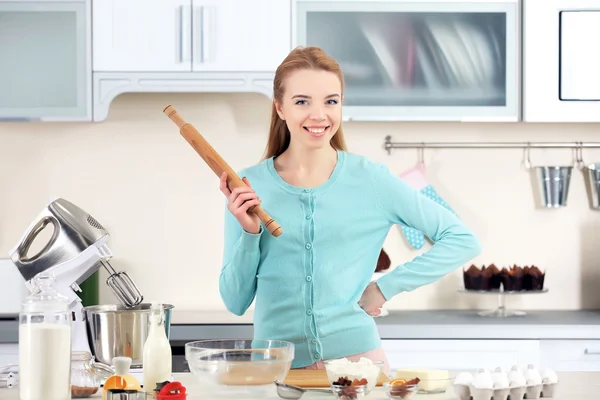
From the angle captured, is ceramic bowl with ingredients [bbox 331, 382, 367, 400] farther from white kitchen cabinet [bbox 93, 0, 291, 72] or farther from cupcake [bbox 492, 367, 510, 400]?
white kitchen cabinet [bbox 93, 0, 291, 72]

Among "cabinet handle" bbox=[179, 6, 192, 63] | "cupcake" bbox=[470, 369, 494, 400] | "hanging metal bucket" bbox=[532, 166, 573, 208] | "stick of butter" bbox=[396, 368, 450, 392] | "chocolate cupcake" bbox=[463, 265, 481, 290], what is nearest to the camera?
"cupcake" bbox=[470, 369, 494, 400]

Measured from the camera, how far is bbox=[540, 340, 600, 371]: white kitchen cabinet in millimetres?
2936

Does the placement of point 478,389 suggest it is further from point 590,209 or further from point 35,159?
point 35,159

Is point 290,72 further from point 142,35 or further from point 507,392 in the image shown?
point 142,35

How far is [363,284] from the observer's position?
1993 mm

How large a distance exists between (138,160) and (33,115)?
1.60ft

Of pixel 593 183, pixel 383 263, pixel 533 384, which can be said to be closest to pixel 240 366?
pixel 533 384

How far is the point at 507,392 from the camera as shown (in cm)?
146

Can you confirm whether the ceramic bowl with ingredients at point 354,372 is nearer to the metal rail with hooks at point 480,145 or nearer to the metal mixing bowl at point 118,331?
the metal mixing bowl at point 118,331

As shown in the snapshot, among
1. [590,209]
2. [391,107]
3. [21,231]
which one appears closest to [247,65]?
[391,107]

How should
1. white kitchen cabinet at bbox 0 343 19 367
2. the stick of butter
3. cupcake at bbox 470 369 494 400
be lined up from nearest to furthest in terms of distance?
cupcake at bbox 470 369 494 400, the stick of butter, white kitchen cabinet at bbox 0 343 19 367

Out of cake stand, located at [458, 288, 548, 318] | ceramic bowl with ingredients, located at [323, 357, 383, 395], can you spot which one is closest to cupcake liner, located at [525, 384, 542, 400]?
ceramic bowl with ingredients, located at [323, 357, 383, 395]

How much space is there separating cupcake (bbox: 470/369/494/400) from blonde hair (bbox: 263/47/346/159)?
0.81 meters

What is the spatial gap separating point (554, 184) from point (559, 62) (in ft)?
1.61
